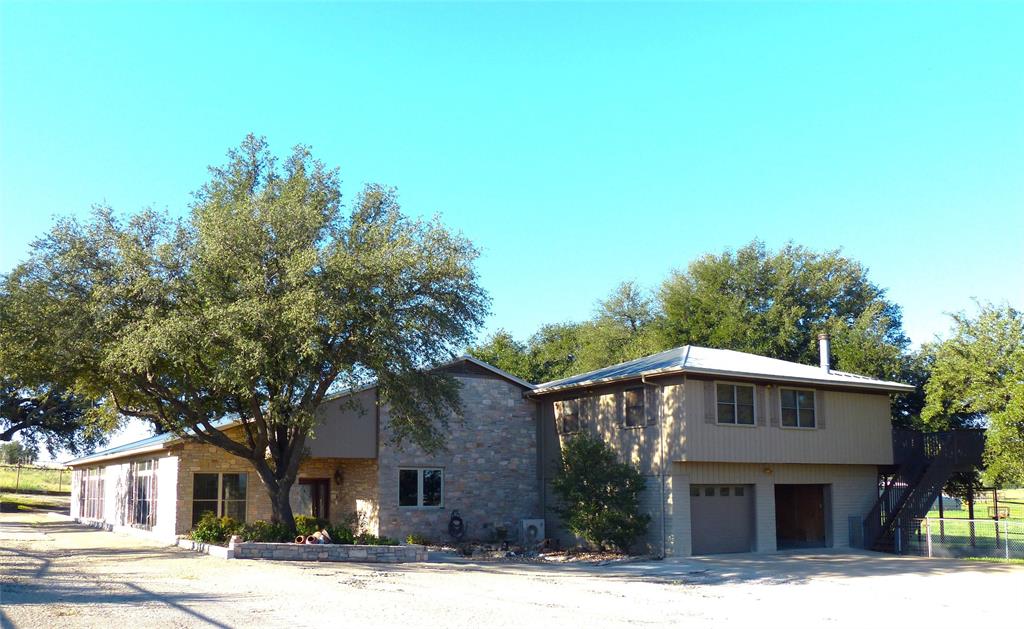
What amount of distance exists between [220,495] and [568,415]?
34.1ft

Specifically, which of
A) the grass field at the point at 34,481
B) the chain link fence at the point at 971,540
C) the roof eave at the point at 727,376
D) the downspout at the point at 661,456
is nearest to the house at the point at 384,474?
the roof eave at the point at 727,376

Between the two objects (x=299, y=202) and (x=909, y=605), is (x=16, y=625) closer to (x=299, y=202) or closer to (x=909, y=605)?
(x=299, y=202)

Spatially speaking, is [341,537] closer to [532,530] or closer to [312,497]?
[532,530]

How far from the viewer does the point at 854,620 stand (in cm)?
1286

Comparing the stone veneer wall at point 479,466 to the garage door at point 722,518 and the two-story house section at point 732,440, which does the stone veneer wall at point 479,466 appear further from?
the garage door at point 722,518

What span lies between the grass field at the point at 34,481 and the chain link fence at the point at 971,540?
183 feet

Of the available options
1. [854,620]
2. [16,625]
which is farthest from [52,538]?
[854,620]

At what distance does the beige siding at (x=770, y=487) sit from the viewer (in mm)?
22362

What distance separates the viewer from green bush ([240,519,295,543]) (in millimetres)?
21188

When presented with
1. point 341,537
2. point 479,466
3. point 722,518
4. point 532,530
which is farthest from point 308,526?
point 722,518

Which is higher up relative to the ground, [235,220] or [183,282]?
[235,220]

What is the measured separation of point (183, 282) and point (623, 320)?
119 feet

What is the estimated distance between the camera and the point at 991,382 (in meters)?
25.0

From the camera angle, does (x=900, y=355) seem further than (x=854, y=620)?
Yes
